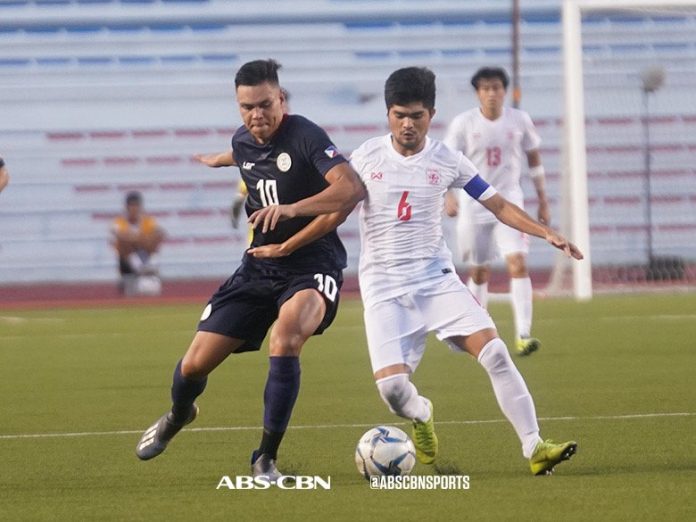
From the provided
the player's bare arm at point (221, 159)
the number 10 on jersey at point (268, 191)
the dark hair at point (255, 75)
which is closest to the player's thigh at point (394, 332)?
the number 10 on jersey at point (268, 191)

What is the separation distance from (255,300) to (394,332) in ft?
2.05

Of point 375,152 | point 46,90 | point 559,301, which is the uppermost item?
point 46,90

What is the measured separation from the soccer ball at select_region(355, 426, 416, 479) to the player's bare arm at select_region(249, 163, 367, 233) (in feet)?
3.16

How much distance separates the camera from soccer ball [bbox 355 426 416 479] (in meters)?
6.59

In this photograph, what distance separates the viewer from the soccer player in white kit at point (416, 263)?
A: 6.79 metres

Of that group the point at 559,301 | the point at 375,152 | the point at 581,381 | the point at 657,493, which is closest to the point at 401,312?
the point at 375,152

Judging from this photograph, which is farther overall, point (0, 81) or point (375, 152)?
point (0, 81)

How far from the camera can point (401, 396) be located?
692cm

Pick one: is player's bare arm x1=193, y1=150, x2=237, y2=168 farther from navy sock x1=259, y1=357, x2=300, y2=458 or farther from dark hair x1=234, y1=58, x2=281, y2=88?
navy sock x1=259, y1=357, x2=300, y2=458

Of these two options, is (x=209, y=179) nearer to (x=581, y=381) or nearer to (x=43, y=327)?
(x=43, y=327)

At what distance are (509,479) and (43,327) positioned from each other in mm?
11540

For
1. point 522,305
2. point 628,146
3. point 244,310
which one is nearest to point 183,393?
point 244,310

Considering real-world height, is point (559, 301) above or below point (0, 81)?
below

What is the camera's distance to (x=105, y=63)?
1094 inches
